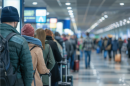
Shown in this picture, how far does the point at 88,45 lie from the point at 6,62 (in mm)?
9965

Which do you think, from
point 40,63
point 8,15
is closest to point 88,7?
point 40,63

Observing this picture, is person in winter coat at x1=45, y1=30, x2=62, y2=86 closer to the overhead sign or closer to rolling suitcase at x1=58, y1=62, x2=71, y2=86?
rolling suitcase at x1=58, y1=62, x2=71, y2=86

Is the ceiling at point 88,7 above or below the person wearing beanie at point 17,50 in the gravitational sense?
above

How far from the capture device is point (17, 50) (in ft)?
8.59

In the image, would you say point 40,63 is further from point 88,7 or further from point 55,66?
point 88,7

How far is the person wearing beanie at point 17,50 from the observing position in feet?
8.52

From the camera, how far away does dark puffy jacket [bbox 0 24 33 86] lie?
8.52 ft

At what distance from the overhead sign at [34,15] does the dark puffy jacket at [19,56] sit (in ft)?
33.2

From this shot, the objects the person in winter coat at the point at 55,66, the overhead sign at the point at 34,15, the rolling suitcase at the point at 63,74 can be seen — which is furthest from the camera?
the overhead sign at the point at 34,15

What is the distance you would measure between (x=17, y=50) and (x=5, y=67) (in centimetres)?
32

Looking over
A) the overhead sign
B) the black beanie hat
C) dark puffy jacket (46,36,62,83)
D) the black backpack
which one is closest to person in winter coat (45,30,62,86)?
dark puffy jacket (46,36,62,83)

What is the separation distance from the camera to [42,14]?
13078mm

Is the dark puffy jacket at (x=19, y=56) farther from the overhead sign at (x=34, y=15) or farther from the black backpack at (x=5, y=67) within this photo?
the overhead sign at (x=34, y=15)

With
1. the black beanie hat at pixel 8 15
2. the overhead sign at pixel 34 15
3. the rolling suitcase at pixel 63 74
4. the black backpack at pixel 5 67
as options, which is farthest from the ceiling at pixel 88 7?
the black backpack at pixel 5 67
